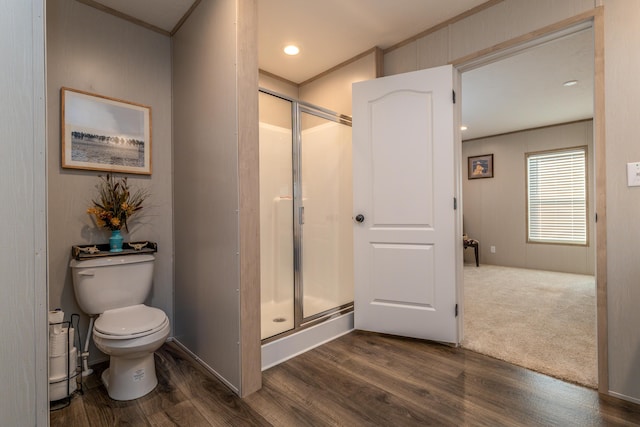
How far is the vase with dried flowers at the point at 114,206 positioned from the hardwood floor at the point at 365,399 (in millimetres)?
912

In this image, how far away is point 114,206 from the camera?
2068 millimetres

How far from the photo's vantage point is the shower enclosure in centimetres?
238

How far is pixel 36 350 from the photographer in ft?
3.40

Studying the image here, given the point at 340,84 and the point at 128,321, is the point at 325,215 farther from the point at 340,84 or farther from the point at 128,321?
the point at 128,321

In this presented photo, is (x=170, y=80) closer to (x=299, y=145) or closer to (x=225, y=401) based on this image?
(x=299, y=145)

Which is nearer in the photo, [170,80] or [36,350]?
[36,350]

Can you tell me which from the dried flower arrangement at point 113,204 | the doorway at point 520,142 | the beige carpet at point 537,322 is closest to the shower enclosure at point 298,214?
the dried flower arrangement at point 113,204

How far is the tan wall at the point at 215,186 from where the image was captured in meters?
1.71

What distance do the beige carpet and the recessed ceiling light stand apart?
281 cm

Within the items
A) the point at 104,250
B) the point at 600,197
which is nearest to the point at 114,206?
the point at 104,250

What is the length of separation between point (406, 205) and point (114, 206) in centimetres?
210

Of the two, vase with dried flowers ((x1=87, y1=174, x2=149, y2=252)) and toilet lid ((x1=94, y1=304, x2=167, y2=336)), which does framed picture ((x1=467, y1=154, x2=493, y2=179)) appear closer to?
vase with dried flowers ((x1=87, y1=174, x2=149, y2=252))

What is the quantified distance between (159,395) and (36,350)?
2.89 feet

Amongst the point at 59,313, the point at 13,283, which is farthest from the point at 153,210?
the point at 13,283
